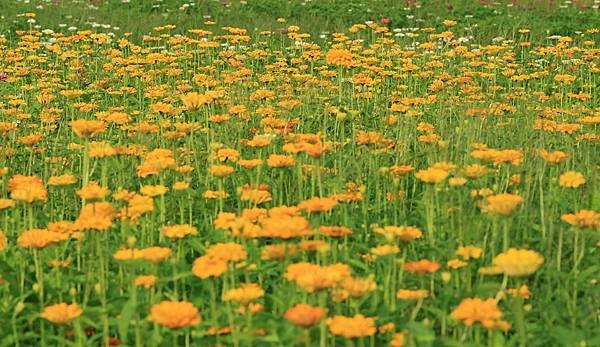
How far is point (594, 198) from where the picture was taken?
12.1 ft

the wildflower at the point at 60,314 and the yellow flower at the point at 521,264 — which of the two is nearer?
the yellow flower at the point at 521,264

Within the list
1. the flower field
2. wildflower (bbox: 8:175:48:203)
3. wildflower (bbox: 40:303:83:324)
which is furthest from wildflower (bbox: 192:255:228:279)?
wildflower (bbox: 8:175:48:203)

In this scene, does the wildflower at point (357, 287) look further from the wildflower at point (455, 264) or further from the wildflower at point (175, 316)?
the wildflower at point (455, 264)

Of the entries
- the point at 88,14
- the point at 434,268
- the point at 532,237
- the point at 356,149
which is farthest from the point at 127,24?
the point at 434,268

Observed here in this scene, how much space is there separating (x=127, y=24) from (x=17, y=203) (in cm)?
809

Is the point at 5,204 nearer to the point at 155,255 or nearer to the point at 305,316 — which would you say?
the point at 155,255

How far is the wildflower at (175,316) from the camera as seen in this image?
225 centimetres

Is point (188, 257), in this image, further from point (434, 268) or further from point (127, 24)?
point (127, 24)

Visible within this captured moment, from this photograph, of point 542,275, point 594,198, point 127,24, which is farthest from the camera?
point 127,24

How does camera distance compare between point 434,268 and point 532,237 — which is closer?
point 434,268

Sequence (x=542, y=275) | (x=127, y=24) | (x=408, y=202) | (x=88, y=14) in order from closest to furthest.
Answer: (x=542, y=275)
(x=408, y=202)
(x=127, y=24)
(x=88, y=14)

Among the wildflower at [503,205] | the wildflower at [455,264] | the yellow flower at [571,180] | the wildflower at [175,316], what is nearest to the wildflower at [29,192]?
the wildflower at [175,316]

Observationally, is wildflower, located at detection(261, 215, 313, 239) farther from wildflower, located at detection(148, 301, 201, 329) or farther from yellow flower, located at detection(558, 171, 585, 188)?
yellow flower, located at detection(558, 171, 585, 188)

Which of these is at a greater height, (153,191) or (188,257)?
(153,191)
